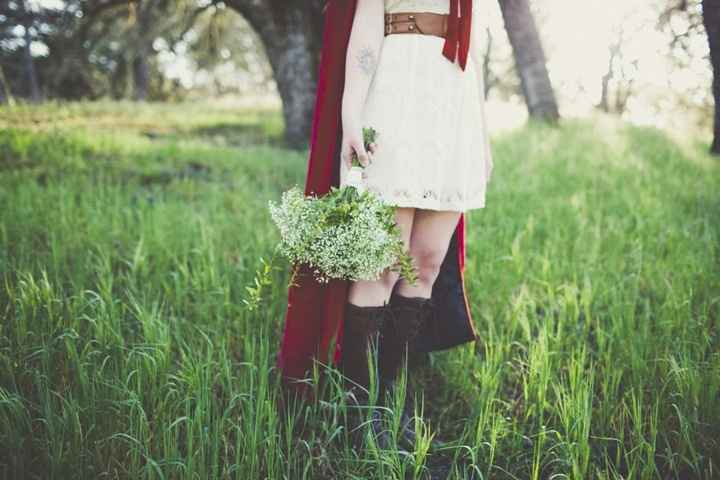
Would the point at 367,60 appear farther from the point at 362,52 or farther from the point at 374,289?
the point at 374,289

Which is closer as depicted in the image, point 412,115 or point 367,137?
point 367,137

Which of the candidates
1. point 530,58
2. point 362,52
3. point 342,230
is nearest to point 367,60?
point 362,52

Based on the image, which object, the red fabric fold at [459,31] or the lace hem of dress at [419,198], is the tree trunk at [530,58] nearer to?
the red fabric fold at [459,31]

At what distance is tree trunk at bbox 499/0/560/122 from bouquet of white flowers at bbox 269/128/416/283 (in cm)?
733

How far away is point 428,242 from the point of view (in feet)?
5.66

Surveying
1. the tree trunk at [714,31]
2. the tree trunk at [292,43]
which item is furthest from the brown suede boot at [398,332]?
the tree trunk at [292,43]

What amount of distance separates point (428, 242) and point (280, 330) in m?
→ 0.83

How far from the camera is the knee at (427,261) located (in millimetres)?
1746

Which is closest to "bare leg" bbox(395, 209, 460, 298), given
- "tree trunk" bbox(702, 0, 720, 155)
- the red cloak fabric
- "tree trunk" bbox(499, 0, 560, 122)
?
the red cloak fabric

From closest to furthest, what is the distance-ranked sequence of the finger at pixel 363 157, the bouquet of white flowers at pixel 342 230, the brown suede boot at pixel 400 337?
the bouquet of white flowers at pixel 342 230 < the finger at pixel 363 157 < the brown suede boot at pixel 400 337

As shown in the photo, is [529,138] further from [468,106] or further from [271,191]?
[468,106]

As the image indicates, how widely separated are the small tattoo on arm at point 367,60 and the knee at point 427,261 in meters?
0.66

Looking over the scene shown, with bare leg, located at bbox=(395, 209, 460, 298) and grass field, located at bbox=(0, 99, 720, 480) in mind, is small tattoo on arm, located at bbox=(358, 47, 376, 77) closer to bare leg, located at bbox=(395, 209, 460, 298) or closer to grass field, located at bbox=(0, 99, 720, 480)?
bare leg, located at bbox=(395, 209, 460, 298)

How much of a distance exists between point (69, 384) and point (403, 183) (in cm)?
135
